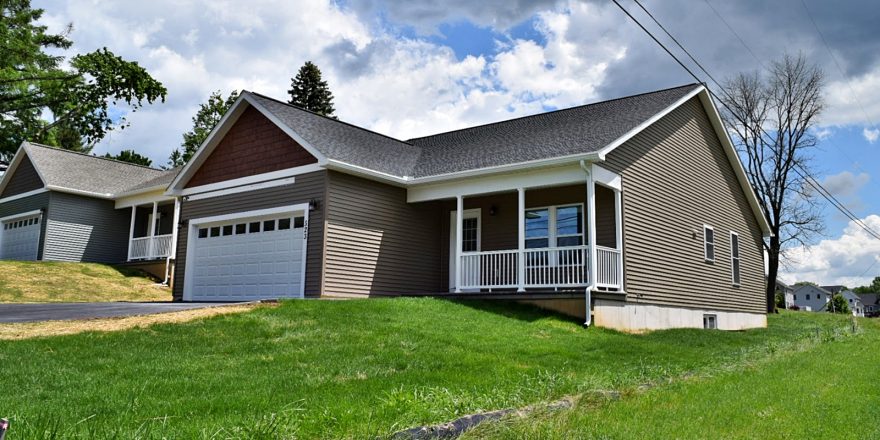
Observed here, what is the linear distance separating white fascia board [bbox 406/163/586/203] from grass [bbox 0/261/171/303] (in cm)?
995

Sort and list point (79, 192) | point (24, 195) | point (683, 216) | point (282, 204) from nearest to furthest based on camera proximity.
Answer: point (282, 204) < point (683, 216) < point (79, 192) < point (24, 195)

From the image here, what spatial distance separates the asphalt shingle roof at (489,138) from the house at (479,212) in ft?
0.24

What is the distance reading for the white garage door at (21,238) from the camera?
26.8 m

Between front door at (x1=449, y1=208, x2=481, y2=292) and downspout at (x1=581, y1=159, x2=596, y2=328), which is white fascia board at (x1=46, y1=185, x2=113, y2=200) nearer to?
front door at (x1=449, y1=208, x2=481, y2=292)

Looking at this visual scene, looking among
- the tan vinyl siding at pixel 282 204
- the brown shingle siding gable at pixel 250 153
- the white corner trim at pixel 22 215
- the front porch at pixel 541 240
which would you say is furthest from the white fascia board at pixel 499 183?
the white corner trim at pixel 22 215

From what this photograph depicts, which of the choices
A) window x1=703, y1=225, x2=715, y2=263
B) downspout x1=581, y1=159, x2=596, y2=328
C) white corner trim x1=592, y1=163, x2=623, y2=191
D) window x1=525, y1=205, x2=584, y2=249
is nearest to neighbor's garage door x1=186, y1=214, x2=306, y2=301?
window x1=525, y1=205, x2=584, y2=249

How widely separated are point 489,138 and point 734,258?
28.1 feet

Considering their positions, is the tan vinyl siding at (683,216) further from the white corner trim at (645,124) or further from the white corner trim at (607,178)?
the white corner trim at (645,124)

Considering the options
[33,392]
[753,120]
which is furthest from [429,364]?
[753,120]

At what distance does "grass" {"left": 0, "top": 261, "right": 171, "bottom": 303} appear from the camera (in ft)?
67.0

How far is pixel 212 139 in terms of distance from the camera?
18266 millimetres

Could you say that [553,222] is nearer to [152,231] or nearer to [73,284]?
[73,284]

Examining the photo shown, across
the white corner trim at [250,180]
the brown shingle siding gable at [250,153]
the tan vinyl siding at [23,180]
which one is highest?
the tan vinyl siding at [23,180]

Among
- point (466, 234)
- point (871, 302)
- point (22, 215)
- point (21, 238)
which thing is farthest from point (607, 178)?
point (871, 302)
